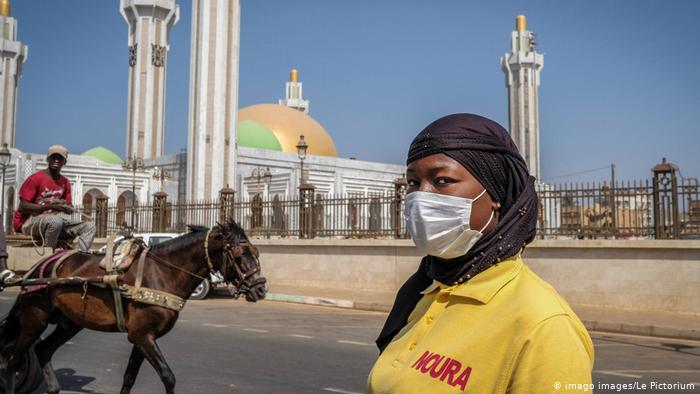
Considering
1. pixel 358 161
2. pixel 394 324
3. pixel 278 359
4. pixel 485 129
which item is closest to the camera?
pixel 485 129

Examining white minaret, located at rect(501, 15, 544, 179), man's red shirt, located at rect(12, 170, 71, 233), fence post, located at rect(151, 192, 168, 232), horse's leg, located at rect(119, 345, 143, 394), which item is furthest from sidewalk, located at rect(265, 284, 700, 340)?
white minaret, located at rect(501, 15, 544, 179)

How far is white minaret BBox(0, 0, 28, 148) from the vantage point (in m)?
50.7

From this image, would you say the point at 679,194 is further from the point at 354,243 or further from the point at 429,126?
the point at 429,126

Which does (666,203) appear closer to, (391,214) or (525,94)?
(391,214)

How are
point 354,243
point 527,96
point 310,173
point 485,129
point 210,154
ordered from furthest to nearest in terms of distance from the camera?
point 527,96 < point 310,173 < point 210,154 < point 354,243 < point 485,129

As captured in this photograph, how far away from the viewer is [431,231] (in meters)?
1.61

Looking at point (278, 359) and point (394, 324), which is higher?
point (394, 324)

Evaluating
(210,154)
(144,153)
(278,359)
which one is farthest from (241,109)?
(278,359)

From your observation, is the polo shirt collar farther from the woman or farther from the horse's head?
the horse's head

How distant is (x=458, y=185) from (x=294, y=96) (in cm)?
7186

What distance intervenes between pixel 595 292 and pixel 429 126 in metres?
13.5

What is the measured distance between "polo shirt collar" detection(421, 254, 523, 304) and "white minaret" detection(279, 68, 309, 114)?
70923mm

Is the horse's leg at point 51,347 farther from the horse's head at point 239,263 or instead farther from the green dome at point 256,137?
the green dome at point 256,137

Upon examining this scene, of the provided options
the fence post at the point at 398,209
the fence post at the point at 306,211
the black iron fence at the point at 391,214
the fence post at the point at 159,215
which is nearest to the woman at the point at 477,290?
the black iron fence at the point at 391,214
